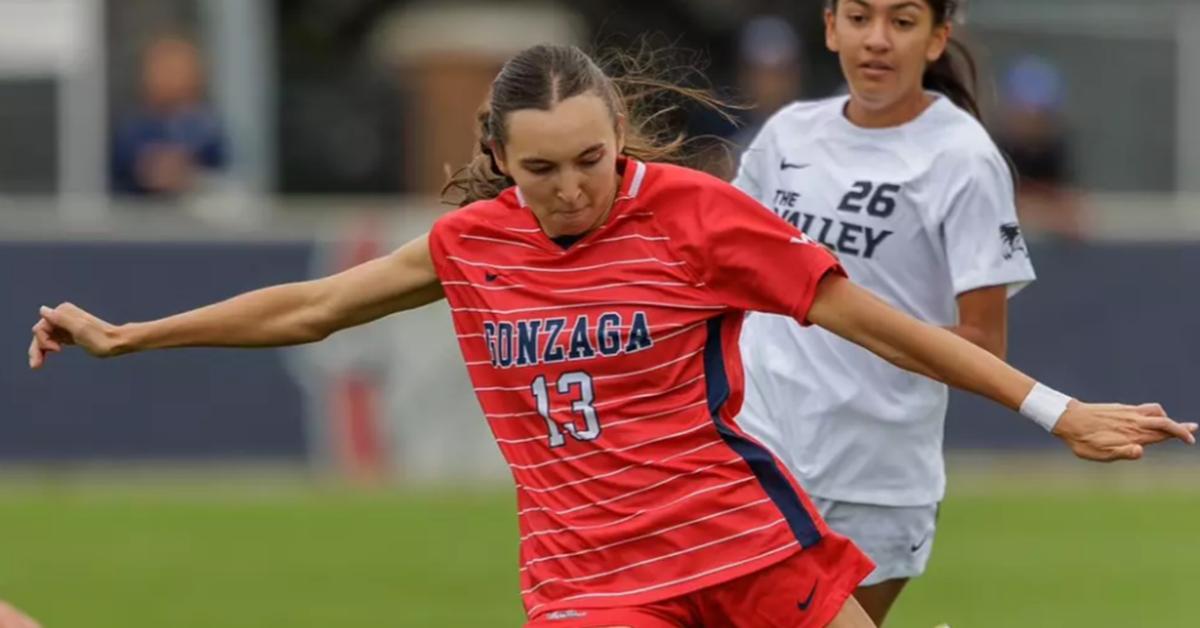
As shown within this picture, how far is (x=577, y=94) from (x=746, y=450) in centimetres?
88

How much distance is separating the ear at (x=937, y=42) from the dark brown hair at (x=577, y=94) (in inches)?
26.8

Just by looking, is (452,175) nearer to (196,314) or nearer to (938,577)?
(196,314)

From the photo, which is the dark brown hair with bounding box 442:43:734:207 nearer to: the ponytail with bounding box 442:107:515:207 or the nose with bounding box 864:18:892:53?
the ponytail with bounding box 442:107:515:207

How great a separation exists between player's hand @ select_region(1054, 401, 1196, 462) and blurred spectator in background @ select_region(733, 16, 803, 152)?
29.2 ft

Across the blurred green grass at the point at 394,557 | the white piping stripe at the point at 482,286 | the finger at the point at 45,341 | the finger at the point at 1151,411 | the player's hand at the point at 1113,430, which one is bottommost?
the blurred green grass at the point at 394,557

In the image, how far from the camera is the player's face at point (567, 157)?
216 inches

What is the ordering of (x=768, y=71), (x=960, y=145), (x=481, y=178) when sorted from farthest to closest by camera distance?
(x=768, y=71), (x=960, y=145), (x=481, y=178)

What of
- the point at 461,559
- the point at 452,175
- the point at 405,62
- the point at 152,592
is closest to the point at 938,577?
the point at 461,559

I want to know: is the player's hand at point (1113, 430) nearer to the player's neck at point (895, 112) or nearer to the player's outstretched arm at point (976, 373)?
the player's outstretched arm at point (976, 373)

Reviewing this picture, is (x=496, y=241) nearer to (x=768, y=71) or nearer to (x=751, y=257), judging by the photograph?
(x=751, y=257)

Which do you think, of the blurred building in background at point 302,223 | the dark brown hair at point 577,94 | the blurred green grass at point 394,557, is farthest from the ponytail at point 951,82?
the blurred building in background at point 302,223

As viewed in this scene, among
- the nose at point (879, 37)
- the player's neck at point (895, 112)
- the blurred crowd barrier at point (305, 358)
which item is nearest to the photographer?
the nose at point (879, 37)

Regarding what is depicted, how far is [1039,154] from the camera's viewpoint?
17031 mm

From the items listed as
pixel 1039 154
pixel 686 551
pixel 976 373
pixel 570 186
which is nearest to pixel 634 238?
pixel 570 186
